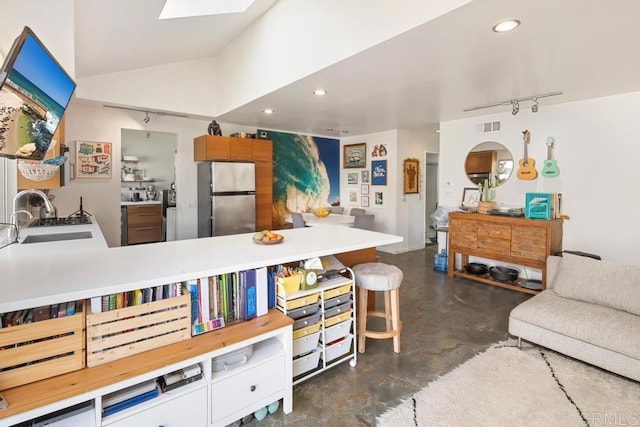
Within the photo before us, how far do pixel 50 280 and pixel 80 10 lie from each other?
2563 millimetres

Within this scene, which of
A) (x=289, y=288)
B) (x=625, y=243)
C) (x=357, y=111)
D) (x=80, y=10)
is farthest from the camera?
(x=357, y=111)

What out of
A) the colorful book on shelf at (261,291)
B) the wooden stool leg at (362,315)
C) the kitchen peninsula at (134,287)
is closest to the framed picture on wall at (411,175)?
the wooden stool leg at (362,315)

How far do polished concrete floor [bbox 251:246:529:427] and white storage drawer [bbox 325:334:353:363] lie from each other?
0.39ft

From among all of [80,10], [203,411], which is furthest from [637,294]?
[80,10]

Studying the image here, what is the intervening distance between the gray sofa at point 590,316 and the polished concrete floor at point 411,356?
0.40 metres

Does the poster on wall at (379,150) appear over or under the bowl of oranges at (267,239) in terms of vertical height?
over

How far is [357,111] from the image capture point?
448 cm

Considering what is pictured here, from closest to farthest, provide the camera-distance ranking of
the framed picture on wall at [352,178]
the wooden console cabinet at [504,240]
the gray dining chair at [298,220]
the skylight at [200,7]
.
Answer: the skylight at [200,7] → the wooden console cabinet at [504,240] → the gray dining chair at [298,220] → the framed picture on wall at [352,178]

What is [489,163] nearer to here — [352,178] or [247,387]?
[352,178]

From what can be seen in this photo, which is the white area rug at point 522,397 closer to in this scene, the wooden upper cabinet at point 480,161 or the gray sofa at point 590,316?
the gray sofa at point 590,316

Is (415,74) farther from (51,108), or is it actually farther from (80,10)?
(80,10)

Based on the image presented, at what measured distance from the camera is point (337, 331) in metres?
2.27

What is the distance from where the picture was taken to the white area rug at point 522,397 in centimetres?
185

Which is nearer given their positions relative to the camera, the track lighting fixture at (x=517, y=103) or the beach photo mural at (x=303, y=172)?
the track lighting fixture at (x=517, y=103)
